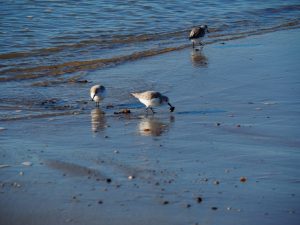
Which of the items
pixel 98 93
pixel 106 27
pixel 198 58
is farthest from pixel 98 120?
pixel 106 27

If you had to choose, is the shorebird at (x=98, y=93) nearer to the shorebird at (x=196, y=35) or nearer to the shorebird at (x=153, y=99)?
the shorebird at (x=153, y=99)

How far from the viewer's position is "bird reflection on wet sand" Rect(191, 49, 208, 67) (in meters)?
14.3

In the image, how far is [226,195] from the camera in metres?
6.60

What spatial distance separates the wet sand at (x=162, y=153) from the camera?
6293 mm

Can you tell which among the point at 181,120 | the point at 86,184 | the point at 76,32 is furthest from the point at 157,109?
the point at 76,32

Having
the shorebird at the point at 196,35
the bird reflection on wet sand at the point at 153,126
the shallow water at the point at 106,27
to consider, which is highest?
the shorebird at the point at 196,35

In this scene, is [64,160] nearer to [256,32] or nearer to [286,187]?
[286,187]

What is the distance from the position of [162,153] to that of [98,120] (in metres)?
2.18

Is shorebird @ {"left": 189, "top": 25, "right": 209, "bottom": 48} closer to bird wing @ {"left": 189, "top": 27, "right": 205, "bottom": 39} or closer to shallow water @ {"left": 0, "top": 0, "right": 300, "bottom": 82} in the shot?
bird wing @ {"left": 189, "top": 27, "right": 205, "bottom": 39}

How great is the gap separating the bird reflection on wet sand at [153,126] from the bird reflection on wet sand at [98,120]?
55 centimetres

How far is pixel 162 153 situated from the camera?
7.99m

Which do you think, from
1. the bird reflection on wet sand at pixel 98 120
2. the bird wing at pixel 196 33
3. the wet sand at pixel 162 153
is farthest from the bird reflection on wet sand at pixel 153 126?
the bird wing at pixel 196 33

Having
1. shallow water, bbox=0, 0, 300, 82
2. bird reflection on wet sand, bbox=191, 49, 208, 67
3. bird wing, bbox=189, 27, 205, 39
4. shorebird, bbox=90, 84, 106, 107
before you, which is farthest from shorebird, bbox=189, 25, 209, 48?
shorebird, bbox=90, 84, 106, 107

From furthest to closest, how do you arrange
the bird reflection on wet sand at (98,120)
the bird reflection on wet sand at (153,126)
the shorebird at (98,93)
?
the shorebird at (98,93) < the bird reflection on wet sand at (98,120) < the bird reflection on wet sand at (153,126)
